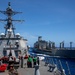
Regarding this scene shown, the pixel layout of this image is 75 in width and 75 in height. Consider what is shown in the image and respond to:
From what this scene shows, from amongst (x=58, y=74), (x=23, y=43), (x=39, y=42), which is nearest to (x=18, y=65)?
(x=58, y=74)

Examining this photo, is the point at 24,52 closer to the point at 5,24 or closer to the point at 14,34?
the point at 14,34

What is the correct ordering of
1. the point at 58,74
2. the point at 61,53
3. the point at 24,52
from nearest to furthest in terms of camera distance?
the point at 58,74
the point at 24,52
the point at 61,53

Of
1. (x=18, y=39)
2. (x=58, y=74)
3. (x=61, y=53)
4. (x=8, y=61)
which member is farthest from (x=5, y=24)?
(x=61, y=53)

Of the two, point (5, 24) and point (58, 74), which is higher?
point (5, 24)

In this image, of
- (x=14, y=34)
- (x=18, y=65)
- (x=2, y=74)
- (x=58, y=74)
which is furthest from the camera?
(x=14, y=34)

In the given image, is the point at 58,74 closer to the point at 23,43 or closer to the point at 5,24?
the point at 23,43

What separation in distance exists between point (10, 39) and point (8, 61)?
619 cm

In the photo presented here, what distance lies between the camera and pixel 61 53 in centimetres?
8706

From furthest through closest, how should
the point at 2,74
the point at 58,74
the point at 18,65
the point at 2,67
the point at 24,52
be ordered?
the point at 24,52 < the point at 18,65 < the point at 2,67 < the point at 2,74 < the point at 58,74

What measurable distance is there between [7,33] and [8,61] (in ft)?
23.6

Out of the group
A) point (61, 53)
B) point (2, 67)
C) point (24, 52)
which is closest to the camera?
point (2, 67)

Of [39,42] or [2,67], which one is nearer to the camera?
[2,67]

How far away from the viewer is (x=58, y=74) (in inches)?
534

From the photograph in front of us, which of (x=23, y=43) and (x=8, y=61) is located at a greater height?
(x=23, y=43)
